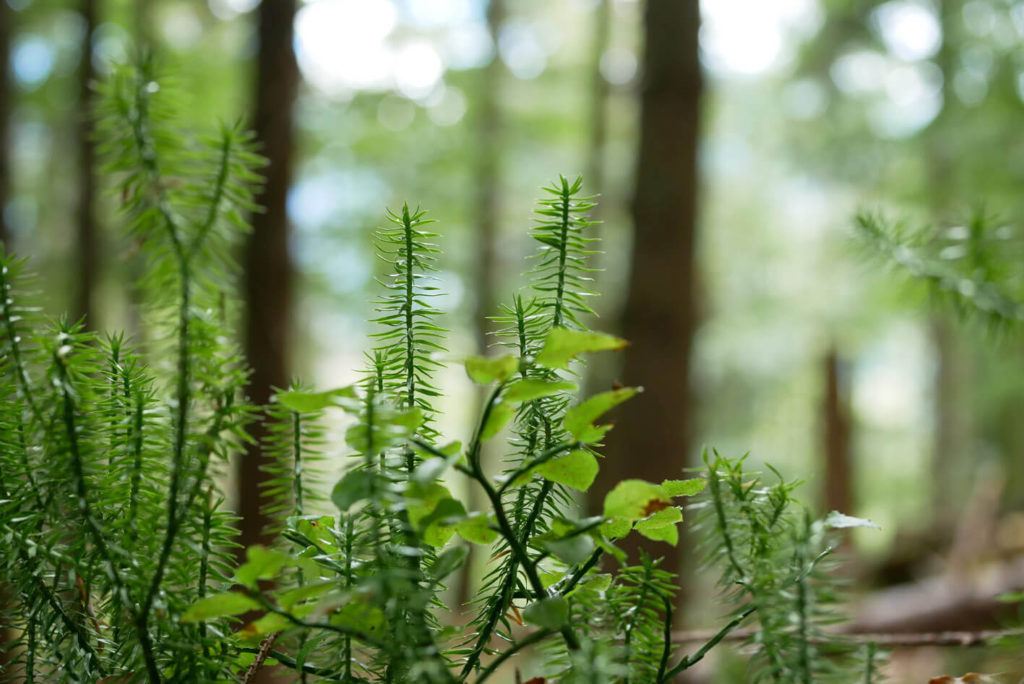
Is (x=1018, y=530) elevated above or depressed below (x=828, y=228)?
below

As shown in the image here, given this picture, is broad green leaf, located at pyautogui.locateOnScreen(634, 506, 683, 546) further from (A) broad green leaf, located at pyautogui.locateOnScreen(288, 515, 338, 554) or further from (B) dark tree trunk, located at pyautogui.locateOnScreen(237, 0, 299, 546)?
(B) dark tree trunk, located at pyautogui.locateOnScreen(237, 0, 299, 546)

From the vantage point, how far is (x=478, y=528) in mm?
573

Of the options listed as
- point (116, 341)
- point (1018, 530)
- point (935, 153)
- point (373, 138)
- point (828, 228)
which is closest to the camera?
point (116, 341)

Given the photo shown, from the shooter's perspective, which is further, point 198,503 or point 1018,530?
point 1018,530

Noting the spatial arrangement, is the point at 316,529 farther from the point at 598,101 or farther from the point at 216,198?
the point at 598,101

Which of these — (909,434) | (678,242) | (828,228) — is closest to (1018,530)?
(678,242)

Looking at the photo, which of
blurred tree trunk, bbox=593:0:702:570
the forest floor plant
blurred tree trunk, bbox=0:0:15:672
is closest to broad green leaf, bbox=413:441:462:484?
the forest floor plant

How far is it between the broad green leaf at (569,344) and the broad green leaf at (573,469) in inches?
3.0

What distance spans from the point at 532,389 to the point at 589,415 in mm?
45

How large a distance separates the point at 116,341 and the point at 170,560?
194mm

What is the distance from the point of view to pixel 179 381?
532 mm

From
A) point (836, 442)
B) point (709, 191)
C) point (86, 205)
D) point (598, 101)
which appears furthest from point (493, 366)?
point (709, 191)

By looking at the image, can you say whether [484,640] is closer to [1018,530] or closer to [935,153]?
[1018,530]

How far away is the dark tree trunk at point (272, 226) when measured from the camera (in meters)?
4.24
